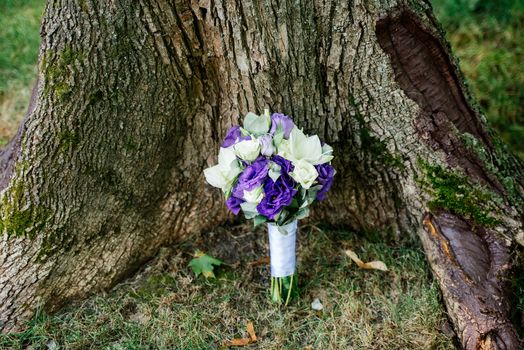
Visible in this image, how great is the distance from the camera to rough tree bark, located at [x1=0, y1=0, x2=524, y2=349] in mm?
2502

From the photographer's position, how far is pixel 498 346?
98.0 inches

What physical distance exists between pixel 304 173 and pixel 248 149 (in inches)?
9.8

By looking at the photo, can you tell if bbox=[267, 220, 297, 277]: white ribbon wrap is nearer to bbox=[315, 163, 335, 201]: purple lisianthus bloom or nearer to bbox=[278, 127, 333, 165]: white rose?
bbox=[315, 163, 335, 201]: purple lisianthus bloom

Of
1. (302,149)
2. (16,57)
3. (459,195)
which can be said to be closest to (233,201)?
(302,149)

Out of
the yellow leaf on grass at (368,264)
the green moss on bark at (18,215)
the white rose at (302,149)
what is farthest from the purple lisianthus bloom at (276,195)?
the green moss on bark at (18,215)

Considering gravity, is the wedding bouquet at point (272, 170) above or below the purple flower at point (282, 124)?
below

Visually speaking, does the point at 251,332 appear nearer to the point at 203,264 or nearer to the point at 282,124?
the point at 203,264

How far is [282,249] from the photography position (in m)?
2.71

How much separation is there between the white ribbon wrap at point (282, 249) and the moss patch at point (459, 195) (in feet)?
2.28

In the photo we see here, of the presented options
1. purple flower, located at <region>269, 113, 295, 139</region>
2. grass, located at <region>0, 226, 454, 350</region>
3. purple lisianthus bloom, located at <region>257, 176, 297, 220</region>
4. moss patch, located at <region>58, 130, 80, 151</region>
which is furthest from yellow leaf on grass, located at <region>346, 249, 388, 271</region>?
moss patch, located at <region>58, 130, 80, 151</region>

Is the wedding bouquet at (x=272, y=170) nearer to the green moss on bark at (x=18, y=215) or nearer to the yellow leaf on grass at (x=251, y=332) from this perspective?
the yellow leaf on grass at (x=251, y=332)

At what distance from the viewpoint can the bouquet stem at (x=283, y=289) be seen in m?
2.82

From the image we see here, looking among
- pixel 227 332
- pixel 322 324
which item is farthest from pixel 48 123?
pixel 322 324

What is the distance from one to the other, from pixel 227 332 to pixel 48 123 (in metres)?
1.26
